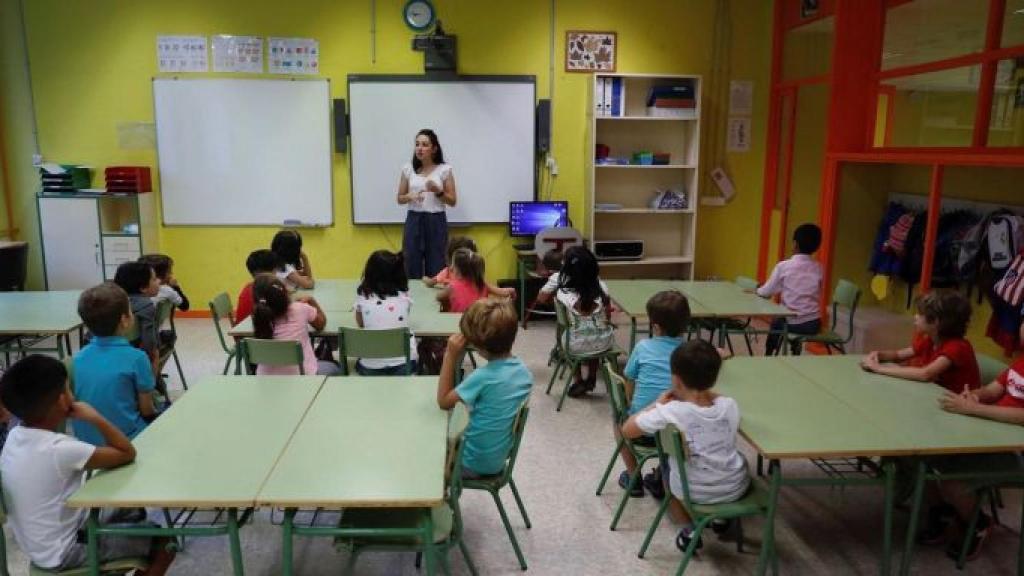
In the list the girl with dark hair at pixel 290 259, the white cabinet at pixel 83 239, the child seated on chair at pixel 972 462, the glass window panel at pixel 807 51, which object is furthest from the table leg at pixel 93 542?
the glass window panel at pixel 807 51

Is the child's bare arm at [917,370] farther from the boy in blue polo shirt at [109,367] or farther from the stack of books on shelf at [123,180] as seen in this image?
the stack of books on shelf at [123,180]

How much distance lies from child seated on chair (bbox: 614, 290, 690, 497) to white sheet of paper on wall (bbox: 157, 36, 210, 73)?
4977 mm

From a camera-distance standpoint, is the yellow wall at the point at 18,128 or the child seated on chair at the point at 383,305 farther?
the yellow wall at the point at 18,128

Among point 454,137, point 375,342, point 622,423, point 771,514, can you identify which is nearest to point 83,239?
point 454,137

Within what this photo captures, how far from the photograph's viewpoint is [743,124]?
22.5 feet

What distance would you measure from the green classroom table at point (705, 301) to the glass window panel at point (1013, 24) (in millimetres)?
2057

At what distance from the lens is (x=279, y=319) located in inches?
134

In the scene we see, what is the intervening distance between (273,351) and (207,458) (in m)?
1.09

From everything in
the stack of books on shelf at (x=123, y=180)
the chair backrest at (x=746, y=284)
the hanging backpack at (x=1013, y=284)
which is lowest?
the chair backrest at (x=746, y=284)

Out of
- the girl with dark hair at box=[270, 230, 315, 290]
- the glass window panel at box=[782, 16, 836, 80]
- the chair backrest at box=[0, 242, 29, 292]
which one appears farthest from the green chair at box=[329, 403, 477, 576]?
the glass window panel at box=[782, 16, 836, 80]

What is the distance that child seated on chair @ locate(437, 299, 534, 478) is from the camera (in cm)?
251

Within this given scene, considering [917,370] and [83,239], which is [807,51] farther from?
[83,239]

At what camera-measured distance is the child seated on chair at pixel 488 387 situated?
8.24 feet

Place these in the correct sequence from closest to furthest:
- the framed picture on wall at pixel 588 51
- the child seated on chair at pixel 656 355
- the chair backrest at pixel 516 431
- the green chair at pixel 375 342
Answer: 1. the chair backrest at pixel 516 431
2. the child seated on chair at pixel 656 355
3. the green chair at pixel 375 342
4. the framed picture on wall at pixel 588 51
